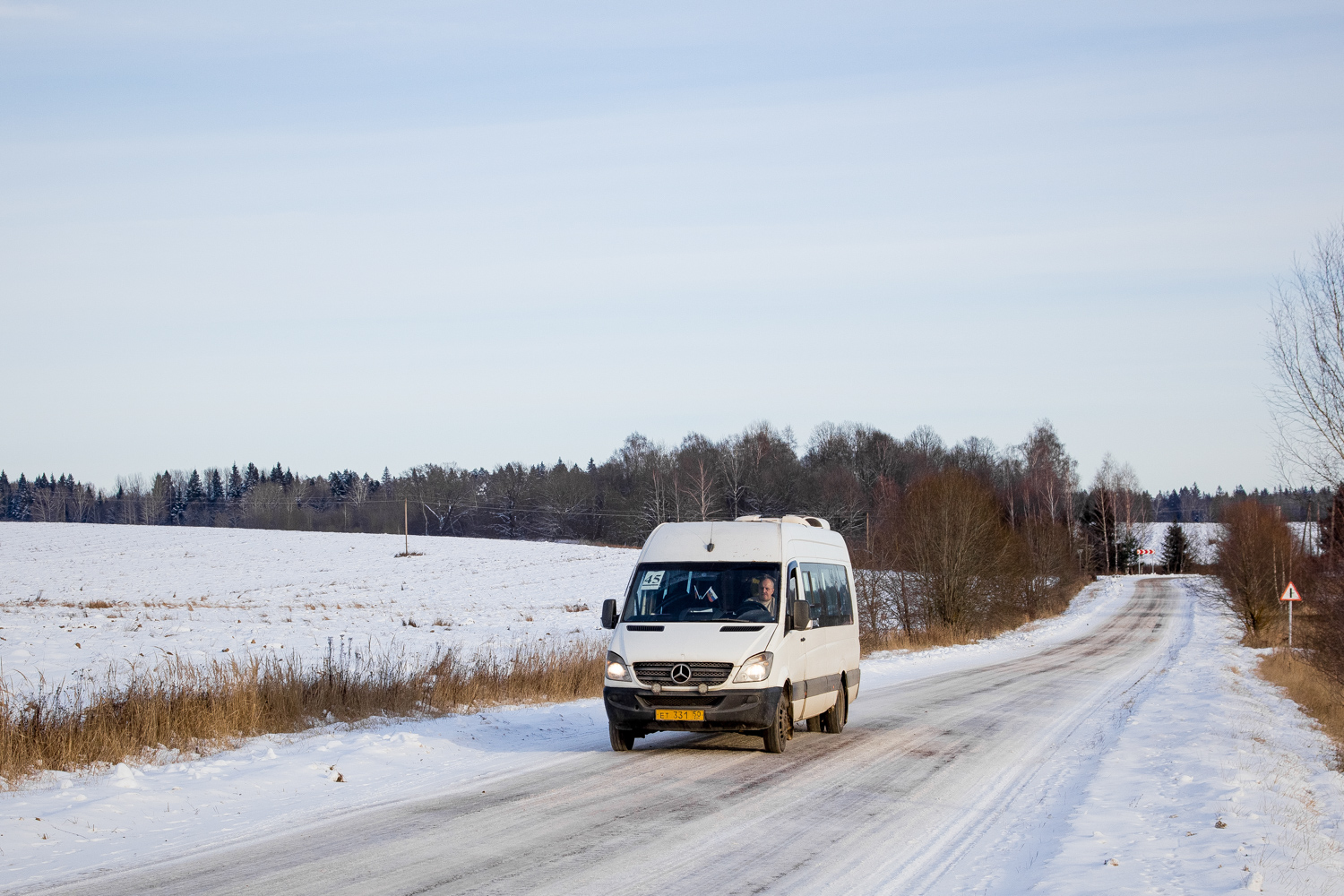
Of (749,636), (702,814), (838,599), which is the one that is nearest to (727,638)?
(749,636)

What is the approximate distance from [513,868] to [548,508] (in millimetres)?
117293

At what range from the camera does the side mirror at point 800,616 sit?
12.3m

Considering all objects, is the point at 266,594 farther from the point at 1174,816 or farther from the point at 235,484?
the point at 235,484

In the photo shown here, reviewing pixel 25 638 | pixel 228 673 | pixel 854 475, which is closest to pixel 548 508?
pixel 854 475

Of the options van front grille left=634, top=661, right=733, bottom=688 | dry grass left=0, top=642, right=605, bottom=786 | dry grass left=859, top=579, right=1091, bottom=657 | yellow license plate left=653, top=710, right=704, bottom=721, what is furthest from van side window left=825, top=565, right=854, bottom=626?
dry grass left=859, top=579, right=1091, bottom=657

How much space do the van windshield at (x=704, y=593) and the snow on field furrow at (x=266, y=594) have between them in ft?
18.5

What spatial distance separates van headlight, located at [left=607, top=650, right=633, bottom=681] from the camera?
11859 mm

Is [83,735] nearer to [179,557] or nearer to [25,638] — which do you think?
[25,638]

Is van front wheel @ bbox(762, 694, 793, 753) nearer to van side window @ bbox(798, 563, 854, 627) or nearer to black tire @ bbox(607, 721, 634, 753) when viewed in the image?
van side window @ bbox(798, 563, 854, 627)

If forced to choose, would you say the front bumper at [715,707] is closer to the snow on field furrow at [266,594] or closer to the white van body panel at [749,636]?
the white van body panel at [749,636]

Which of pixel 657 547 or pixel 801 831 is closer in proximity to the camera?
pixel 801 831

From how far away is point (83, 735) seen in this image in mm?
10539

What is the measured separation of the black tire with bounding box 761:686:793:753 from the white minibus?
0.04ft

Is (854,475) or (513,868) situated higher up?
(854,475)
